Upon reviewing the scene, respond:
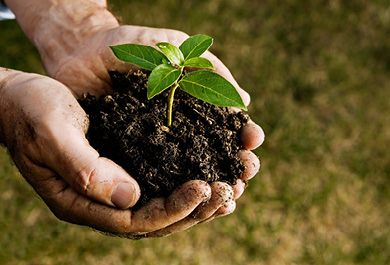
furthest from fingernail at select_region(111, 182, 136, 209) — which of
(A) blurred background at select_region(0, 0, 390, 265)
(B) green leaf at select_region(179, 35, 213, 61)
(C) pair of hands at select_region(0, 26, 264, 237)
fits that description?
(A) blurred background at select_region(0, 0, 390, 265)

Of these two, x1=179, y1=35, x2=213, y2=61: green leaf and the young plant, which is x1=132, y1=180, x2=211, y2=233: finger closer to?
the young plant

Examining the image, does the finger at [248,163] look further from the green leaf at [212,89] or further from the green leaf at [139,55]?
the green leaf at [139,55]

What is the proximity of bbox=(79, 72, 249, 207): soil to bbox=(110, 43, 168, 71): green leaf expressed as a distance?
0.64ft

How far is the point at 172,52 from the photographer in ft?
4.48

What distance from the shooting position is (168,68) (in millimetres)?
1319

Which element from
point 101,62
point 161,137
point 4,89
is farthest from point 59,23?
point 161,137

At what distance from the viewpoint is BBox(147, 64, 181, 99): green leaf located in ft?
4.11

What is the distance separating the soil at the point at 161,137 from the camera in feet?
4.58

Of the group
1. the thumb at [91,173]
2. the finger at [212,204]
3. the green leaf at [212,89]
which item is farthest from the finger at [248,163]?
the thumb at [91,173]

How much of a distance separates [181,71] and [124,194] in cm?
42

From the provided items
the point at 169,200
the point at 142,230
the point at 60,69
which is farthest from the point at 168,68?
the point at 60,69

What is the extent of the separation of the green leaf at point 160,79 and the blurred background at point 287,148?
131 cm

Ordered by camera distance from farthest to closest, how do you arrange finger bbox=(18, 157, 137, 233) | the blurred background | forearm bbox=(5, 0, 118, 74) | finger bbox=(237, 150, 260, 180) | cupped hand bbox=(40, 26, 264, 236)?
the blurred background < forearm bbox=(5, 0, 118, 74) < cupped hand bbox=(40, 26, 264, 236) < finger bbox=(237, 150, 260, 180) < finger bbox=(18, 157, 137, 233)

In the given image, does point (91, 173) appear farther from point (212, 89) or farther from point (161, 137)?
Result: point (212, 89)
